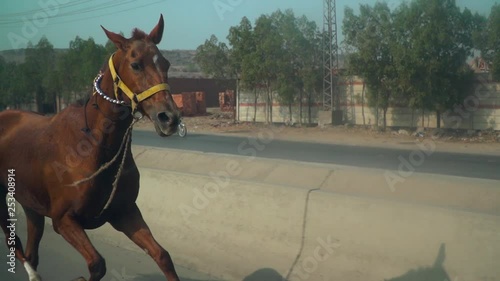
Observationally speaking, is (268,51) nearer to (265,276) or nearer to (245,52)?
(245,52)

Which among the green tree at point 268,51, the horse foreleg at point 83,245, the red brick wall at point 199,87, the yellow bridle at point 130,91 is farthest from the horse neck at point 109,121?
the red brick wall at point 199,87

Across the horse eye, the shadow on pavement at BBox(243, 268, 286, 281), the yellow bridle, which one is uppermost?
the horse eye

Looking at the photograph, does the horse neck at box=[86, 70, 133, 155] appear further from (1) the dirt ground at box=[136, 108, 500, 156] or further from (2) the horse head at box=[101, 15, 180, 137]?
(1) the dirt ground at box=[136, 108, 500, 156]

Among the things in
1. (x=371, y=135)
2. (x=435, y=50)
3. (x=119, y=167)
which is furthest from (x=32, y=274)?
(x=371, y=135)

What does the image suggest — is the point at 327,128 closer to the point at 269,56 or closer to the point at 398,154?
the point at 269,56

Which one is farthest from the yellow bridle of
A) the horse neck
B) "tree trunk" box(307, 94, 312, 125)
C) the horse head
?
"tree trunk" box(307, 94, 312, 125)

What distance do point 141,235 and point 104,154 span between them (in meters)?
0.65

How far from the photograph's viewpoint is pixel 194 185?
605 cm

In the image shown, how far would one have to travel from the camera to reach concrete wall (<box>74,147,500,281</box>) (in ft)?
13.6

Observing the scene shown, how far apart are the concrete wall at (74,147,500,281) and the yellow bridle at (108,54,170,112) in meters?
2.01

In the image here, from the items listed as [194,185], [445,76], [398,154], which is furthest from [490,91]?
[194,185]

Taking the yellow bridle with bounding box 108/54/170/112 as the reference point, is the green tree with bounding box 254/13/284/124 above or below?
above

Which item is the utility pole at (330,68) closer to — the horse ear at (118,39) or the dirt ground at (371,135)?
the dirt ground at (371,135)

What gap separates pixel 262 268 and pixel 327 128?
26.5 m
